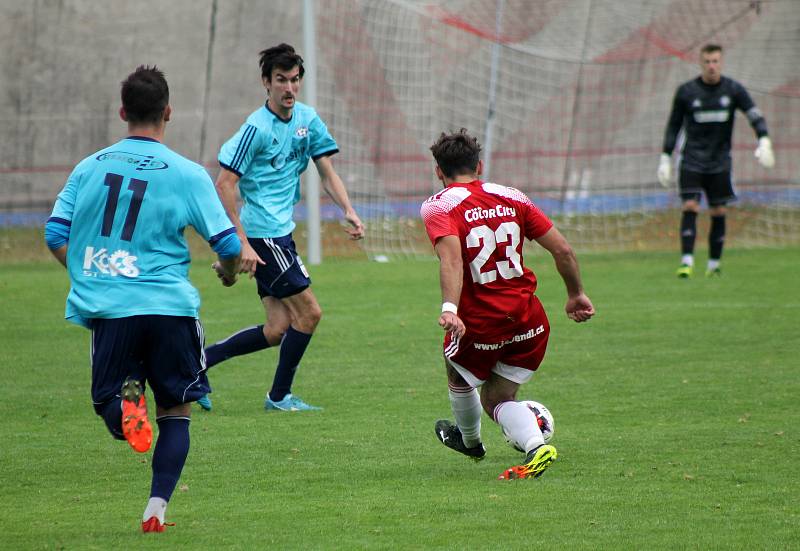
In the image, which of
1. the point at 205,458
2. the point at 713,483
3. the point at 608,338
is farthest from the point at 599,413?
the point at 608,338

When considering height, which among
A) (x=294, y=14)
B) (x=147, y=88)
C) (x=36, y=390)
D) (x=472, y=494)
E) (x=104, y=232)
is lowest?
(x=36, y=390)

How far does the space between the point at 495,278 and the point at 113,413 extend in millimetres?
1858

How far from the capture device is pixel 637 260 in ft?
53.4

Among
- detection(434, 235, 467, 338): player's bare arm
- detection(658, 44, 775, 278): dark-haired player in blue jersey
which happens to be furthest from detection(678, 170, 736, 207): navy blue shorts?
detection(434, 235, 467, 338): player's bare arm

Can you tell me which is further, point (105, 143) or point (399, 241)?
point (105, 143)

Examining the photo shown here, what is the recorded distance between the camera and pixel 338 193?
7.96 metres

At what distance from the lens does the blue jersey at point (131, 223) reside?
4.49 meters

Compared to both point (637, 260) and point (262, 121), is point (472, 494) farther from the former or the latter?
point (637, 260)

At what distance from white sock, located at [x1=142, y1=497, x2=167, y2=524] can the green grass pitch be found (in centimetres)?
8

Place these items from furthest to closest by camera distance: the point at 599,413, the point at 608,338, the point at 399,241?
the point at 399,241, the point at 608,338, the point at 599,413

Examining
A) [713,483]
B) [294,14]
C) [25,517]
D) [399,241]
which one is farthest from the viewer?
[294,14]

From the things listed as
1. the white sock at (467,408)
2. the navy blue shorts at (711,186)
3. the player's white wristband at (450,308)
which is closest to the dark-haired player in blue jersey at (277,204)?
the white sock at (467,408)

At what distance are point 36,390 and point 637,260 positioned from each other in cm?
978

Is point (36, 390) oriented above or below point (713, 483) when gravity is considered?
below
